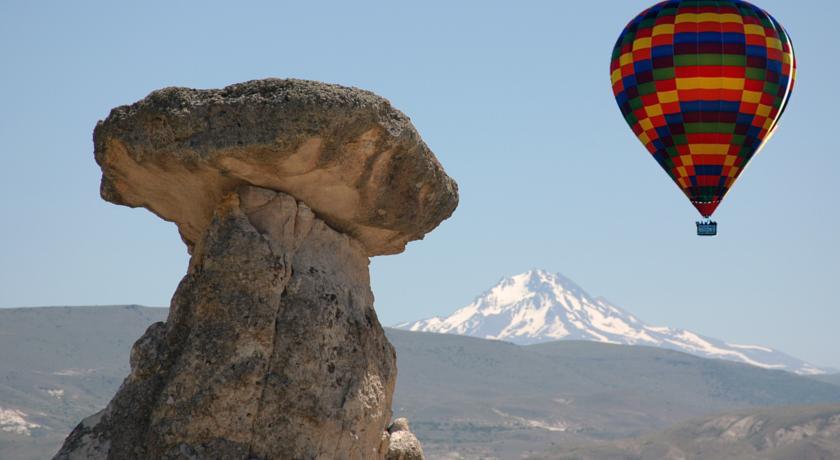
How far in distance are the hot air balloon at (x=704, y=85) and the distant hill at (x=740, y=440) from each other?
95238 millimetres

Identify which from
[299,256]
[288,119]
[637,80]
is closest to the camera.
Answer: [288,119]

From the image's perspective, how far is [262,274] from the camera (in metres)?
14.5

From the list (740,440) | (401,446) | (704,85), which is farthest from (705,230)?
(740,440)

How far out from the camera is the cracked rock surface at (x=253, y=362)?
14.1 m

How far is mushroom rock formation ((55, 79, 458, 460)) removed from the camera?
14.1m

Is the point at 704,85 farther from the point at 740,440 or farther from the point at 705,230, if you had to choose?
the point at 740,440

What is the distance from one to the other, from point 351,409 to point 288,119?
10.5 feet

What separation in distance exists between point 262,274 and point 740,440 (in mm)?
131701

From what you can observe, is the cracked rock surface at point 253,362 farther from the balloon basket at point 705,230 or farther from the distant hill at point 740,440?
the distant hill at point 740,440

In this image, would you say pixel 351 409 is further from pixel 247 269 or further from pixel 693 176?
pixel 693 176

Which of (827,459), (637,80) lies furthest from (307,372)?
(827,459)

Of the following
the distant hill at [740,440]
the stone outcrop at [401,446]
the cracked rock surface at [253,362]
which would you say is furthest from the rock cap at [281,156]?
the distant hill at [740,440]

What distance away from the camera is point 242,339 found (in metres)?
14.3

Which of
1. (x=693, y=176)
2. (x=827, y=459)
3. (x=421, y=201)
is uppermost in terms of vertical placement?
(x=693, y=176)
